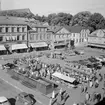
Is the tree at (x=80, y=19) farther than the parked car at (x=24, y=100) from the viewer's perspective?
Yes

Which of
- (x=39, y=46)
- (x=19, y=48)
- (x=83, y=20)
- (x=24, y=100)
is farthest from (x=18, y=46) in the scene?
(x=83, y=20)

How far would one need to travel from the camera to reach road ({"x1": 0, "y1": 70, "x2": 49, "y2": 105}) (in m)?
19.2

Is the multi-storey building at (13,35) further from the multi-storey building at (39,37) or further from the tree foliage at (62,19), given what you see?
the tree foliage at (62,19)

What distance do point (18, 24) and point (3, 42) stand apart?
737cm

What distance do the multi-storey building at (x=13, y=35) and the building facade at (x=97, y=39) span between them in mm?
29543

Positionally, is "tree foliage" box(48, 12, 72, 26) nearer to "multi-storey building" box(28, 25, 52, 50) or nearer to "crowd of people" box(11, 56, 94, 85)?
"multi-storey building" box(28, 25, 52, 50)

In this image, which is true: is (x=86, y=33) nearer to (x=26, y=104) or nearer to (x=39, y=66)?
(x=39, y=66)

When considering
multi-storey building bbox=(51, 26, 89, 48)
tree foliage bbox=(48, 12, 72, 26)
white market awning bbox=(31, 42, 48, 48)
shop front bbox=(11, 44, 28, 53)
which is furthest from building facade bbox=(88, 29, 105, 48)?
tree foliage bbox=(48, 12, 72, 26)

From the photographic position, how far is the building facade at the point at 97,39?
60.1 meters

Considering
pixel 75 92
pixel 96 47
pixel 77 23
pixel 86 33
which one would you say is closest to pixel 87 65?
pixel 75 92

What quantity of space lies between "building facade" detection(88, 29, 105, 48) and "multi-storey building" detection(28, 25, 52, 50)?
19391 mm

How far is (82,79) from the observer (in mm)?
26219

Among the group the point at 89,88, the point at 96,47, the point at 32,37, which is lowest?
the point at 89,88

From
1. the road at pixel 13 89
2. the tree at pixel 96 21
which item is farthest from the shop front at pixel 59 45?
the road at pixel 13 89
